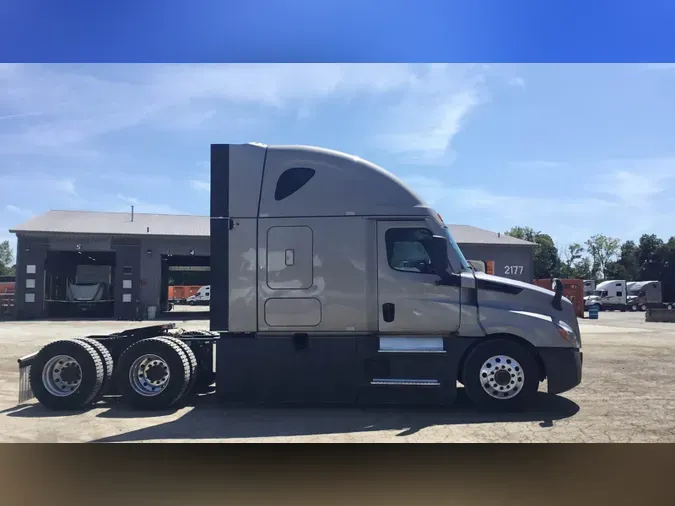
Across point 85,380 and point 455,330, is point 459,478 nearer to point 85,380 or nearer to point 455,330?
point 455,330

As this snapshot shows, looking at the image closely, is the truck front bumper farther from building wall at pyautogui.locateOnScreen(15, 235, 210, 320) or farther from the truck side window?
building wall at pyautogui.locateOnScreen(15, 235, 210, 320)

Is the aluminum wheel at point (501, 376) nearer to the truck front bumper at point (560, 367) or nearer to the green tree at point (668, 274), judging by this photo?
the truck front bumper at point (560, 367)

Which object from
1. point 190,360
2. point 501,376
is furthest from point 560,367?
point 190,360

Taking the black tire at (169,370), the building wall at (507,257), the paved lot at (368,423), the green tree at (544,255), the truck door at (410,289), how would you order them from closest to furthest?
the paved lot at (368,423), the truck door at (410,289), the black tire at (169,370), the building wall at (507,257), the green tree at (544,255)

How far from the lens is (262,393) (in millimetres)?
7742

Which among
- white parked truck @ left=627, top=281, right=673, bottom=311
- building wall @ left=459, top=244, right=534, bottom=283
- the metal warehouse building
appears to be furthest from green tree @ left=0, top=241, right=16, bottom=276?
white parked truck @ left=627, top=281, right=673, bottom=311

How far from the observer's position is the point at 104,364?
812cm

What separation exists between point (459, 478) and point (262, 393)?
3.26 metres

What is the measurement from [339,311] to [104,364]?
3.67 metres

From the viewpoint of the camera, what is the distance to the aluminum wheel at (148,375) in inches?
313

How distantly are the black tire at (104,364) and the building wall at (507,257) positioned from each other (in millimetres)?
18781

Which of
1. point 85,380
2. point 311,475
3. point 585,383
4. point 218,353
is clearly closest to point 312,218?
point 218,353

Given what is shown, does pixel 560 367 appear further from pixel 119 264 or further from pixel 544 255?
pixel 544 255

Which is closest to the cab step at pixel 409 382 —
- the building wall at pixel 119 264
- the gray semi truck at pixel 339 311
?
the gray semi truck at pixel 339 311
